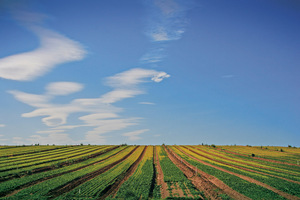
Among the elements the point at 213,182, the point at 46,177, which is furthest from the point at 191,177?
the point at 46,177

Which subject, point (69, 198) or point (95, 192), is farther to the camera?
point (95, 192)

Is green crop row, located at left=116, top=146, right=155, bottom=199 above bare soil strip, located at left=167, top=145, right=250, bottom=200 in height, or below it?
above

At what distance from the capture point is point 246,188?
27.6 meters

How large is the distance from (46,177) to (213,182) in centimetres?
3064

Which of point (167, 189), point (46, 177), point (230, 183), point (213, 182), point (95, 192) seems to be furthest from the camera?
point (46, 177)

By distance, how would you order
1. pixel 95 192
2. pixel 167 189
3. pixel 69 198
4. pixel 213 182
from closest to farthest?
pixel 69 198 < pixel 95 192 < pixel 167 189 < pixel 213 182

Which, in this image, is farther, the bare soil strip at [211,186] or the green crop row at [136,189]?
the bare soil strip at [211,186]

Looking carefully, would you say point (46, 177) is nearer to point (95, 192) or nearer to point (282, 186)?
point (95, 192)

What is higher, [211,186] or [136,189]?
[136,189]

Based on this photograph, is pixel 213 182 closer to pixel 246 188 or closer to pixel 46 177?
pixel 246 188

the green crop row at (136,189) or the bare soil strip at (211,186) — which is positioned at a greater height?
the green crop row at (136,189)

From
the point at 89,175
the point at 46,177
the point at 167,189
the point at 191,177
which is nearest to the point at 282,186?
the point at 191,177

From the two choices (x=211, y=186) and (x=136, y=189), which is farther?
(x=211, y=186)

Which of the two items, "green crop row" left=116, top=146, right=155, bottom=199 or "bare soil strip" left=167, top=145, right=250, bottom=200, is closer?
"green crop row" left=116, top=146, right=155, bottom=199
